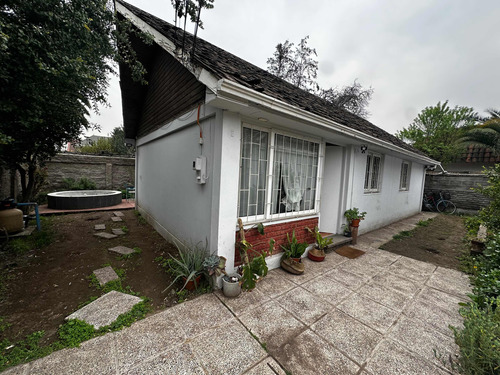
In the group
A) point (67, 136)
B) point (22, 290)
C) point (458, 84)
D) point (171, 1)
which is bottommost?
point (22, 290)

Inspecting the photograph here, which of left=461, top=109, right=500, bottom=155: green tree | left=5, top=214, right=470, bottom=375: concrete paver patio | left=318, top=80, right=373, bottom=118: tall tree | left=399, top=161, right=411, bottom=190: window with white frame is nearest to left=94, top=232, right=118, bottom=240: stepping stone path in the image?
left=5, top=214, right=470, bottom=375: concrete paver patio

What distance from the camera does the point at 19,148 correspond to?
4602 mm

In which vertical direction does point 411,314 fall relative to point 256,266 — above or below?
below

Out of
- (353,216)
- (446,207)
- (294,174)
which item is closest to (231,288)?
(294,174)

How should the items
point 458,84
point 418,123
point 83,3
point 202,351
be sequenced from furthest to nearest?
point 418,123 → point 458,84 → point 83,3 → point 202,351

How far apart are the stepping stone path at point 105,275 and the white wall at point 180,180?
1359 mm

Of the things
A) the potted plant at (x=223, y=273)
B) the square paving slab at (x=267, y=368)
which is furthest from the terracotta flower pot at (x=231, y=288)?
the square paving slab at (x=267, y=368)

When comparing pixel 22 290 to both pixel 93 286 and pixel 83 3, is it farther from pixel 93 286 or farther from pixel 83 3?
pixel 83 3

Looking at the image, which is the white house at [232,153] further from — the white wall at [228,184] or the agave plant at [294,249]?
the agave plant at [294,249]

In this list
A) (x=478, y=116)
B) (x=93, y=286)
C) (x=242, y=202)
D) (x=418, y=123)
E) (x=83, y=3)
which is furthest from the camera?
(x=418, y=123)

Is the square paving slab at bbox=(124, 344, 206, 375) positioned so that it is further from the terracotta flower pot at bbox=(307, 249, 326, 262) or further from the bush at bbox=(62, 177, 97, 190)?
the bush at bbox=(62, 177, 97, 190)

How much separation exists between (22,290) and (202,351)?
3371 millimetres

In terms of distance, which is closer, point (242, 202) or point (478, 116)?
point (242, 202)

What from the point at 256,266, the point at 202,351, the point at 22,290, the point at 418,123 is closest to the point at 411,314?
the point at 256,266
